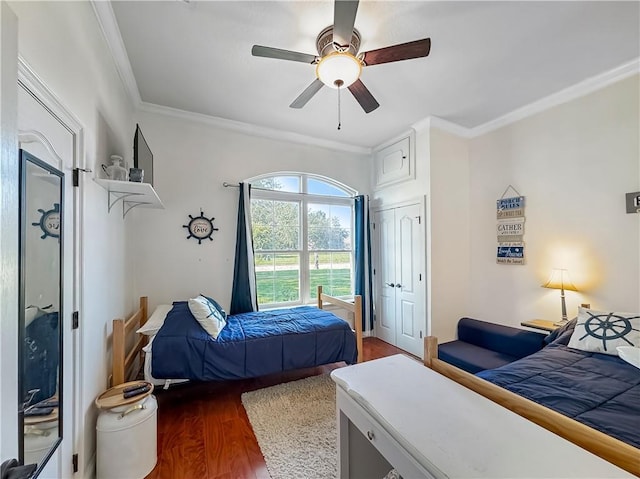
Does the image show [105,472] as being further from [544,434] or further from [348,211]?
[348,211]

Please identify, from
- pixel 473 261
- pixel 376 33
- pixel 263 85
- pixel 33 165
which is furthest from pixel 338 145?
pixel 33 165

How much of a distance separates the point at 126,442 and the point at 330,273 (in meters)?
2.99

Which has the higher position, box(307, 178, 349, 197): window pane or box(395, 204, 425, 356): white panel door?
box(307, 178, 349, 197): window pane

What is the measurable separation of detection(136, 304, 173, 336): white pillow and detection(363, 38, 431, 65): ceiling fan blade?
272 cm

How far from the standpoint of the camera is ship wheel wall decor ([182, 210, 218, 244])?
326 cm

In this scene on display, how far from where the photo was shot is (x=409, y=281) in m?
3.70

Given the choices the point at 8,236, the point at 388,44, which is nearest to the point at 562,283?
the point at 388,44

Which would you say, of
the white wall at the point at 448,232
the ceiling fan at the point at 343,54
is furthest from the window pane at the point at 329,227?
the ceiling fan at the point at 343,54

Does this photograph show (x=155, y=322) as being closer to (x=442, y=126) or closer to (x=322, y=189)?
(x=322, y=189)

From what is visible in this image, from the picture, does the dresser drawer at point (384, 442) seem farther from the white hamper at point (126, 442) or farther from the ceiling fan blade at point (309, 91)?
the ceiling fan blade at point (309, 91)

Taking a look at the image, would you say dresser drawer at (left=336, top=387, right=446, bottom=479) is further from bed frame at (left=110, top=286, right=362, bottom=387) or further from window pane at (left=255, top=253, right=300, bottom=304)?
window pane at (left=255, top=253, right=300, bottom=304)

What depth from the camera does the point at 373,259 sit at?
4348mm

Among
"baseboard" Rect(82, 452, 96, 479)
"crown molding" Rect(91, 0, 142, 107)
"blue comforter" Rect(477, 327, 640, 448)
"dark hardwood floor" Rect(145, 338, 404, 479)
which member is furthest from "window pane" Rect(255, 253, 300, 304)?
"blue comforter" Rect(477, 327, 640, 448)

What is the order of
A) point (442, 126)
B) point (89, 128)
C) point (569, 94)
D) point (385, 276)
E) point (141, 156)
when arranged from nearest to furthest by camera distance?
1. point (89, 128)
2. point (141, 156)
3. point (569, 94)
4. point (442, 126)
5. point (385, 276)
